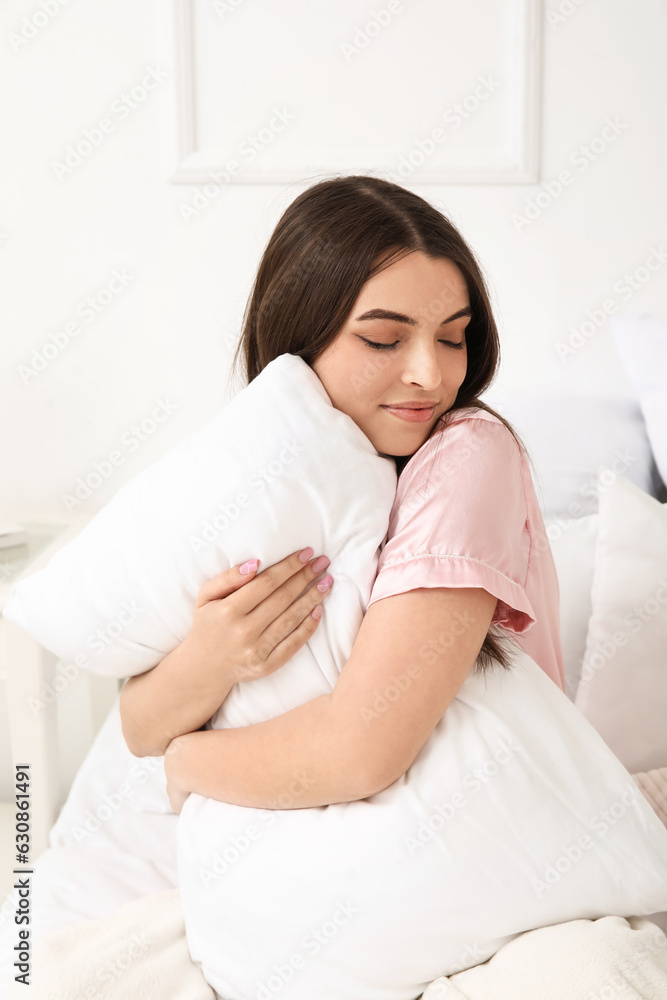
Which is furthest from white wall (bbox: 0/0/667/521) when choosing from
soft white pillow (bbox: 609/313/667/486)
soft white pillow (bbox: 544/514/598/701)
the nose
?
the nose

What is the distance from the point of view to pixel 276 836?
78cm

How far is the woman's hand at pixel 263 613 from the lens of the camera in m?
0.82

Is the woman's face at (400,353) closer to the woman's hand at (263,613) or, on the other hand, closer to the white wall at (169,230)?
the woman's hand at (263,613)

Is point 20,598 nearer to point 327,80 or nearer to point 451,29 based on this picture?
point 327,80

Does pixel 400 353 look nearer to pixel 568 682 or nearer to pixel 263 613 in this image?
pixel 263 613

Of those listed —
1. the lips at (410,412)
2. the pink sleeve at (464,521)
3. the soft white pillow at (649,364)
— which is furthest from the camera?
the soft white pillow at (649,364)

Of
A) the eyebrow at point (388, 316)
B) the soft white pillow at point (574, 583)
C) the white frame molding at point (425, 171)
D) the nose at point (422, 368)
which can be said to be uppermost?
the white frame molding at point (425, 171)

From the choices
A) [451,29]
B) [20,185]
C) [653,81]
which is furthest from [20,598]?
[653,81]

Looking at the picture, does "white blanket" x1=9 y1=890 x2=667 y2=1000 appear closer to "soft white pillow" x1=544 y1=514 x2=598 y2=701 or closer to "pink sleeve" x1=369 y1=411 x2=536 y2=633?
"pink sleeve" x1=369 y1=411 x2=536 y2=633

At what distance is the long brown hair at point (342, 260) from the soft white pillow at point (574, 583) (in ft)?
1.22

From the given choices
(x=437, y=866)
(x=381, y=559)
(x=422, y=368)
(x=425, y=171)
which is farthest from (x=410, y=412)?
(x=425, y=171)

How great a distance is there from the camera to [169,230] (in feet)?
5.51

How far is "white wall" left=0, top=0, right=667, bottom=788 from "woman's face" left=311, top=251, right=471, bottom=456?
84 cm

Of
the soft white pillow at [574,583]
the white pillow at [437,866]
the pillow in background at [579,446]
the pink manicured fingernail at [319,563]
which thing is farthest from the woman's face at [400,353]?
the pillow in background at [579,446]
